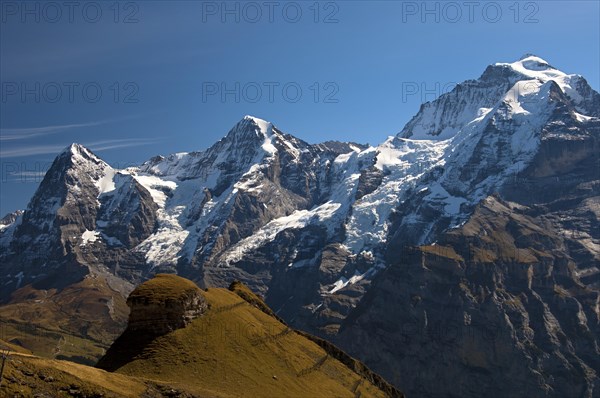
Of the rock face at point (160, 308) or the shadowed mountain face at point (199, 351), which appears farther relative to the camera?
the rock face at point (160, 308)

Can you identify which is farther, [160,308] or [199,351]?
[160,308]

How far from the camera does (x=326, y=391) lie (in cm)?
18675

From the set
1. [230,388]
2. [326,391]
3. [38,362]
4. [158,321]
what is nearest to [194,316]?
[158,321]

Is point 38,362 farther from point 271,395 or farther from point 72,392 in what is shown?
point 271,395

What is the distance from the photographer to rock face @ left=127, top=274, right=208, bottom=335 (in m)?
164

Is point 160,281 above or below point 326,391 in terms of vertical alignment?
above

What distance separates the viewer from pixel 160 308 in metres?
166

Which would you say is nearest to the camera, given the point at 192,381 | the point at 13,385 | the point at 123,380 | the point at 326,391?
the point at 13,385

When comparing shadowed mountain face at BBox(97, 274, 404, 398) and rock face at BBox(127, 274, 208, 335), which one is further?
rock face at BBox(127, 274, 208, 335)

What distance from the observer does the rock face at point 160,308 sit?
164 m

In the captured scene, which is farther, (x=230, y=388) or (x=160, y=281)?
(x=160, y=281)

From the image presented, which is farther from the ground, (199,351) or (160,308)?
(160,308)

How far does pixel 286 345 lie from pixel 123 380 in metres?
75.9

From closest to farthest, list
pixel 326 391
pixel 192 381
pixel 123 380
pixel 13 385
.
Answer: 1. pixel 13 385
2. pixel 123 380
3. pixel 192 381
4. pixel 326 391
